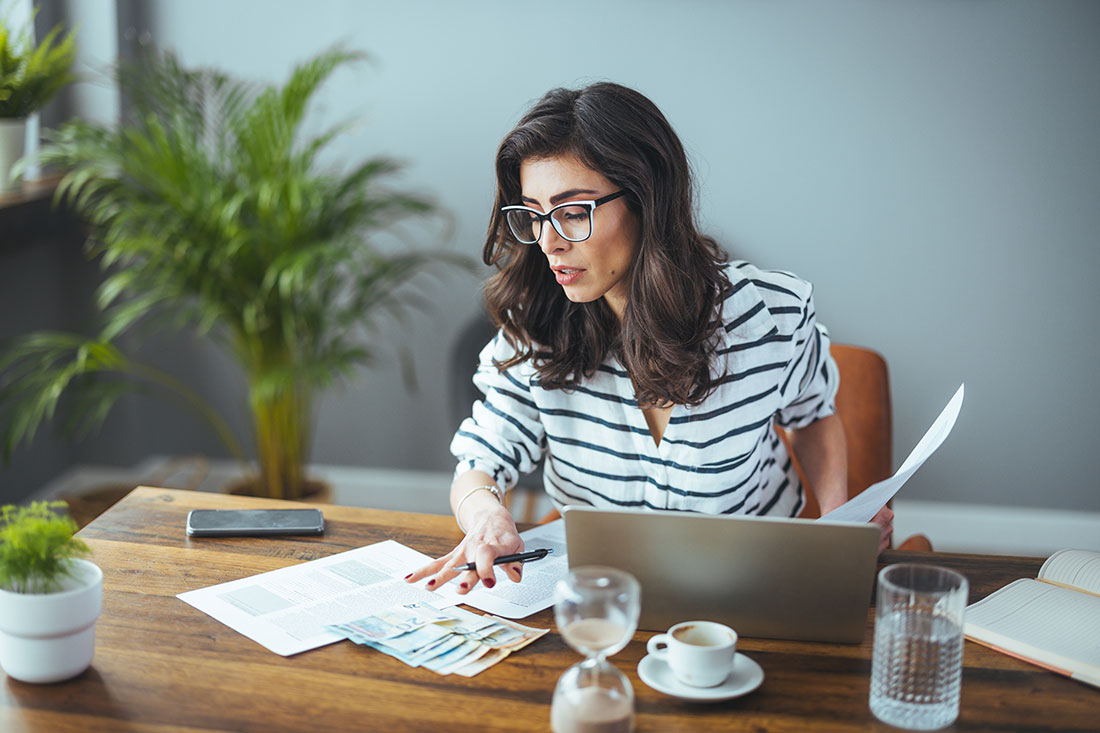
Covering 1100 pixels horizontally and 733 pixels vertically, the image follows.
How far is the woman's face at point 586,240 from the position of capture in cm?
153

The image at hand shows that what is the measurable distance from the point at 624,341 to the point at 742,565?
528 millimetres

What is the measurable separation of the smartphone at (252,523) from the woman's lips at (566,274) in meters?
0.51

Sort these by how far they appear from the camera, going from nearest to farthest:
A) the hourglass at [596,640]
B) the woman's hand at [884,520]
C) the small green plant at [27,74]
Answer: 1. the hourglass at [596,640]
2. the woman's hand at [884,520]
3. the small green plant at [27,74]

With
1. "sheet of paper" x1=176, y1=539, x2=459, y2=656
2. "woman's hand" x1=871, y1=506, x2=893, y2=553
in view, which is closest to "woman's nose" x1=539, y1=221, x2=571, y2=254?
"sheet of paper" x1=176, y1=539, x2=459, y2=656

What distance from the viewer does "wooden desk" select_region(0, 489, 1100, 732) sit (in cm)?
106

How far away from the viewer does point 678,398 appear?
1.62m

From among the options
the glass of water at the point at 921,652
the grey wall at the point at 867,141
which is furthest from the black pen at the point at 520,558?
the grey wall at the point at 867,141

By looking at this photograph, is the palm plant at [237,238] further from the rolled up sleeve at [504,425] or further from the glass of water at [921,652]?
the glass of water at [921,652]

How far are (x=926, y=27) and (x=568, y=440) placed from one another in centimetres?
203

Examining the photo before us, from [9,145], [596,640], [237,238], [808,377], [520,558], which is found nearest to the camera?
[596,640]

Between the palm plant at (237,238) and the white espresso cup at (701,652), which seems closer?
the white espresso cup at (701,652)

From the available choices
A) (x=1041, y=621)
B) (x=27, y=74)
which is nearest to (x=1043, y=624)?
(x=1041, y=621)

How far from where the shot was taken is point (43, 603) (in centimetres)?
109

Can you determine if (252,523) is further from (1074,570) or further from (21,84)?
(21,84)
